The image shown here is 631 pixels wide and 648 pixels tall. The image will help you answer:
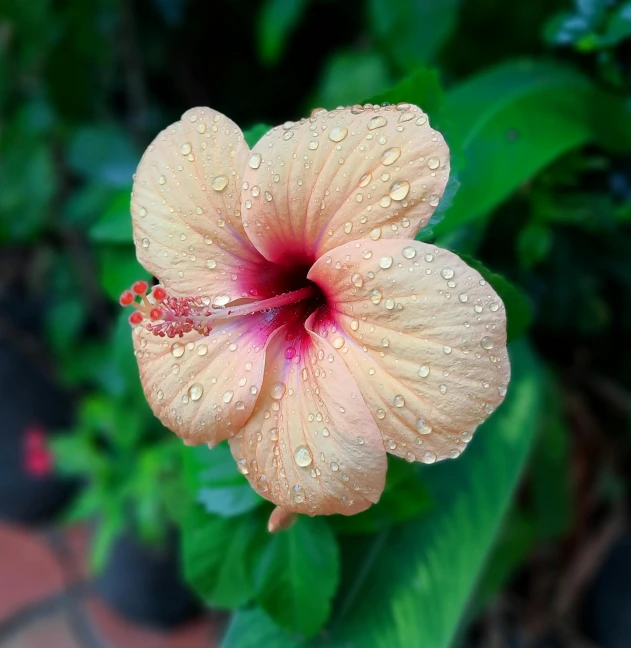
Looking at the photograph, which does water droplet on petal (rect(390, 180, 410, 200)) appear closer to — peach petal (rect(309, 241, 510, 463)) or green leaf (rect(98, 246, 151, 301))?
peach petal (rect(309, 241, 510, 463))

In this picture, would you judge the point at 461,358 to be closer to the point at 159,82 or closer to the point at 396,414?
the point at 396,414

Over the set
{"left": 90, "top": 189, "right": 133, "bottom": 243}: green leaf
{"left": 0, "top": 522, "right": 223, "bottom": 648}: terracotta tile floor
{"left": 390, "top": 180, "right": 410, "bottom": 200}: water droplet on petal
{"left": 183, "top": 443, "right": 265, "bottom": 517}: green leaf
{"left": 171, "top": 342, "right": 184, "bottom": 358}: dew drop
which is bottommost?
{"left": 0, "top": 522, "right": 223, "bottom": 648}: terracotta tile floor

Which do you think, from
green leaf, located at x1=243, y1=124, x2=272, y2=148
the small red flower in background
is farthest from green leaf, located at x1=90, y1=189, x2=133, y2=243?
the small red flower in background

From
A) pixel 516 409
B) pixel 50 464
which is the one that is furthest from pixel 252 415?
pixel 50 464

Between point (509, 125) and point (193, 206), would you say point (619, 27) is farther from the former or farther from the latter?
point (193, 206)

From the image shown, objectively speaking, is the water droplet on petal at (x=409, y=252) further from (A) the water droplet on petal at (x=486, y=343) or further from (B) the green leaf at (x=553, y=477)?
(B) the green leaf at (x=553, y=477)

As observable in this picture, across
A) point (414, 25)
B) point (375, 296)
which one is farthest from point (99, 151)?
point (375, 296)

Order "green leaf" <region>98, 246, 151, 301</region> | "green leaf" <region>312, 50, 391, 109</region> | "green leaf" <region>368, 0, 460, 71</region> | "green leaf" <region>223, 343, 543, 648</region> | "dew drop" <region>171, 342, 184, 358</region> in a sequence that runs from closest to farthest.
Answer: "dew drop" <region>171, 342, 184, 358</region>, "green leaf" <region>223, 343, 543, 648</region>, "green leaf" <region>98, 246, 151, 301</region>, "green leaf" <region>368, 0, 460, 71</region>, "green leaf" <region>312, 50, 391, 109</region>
